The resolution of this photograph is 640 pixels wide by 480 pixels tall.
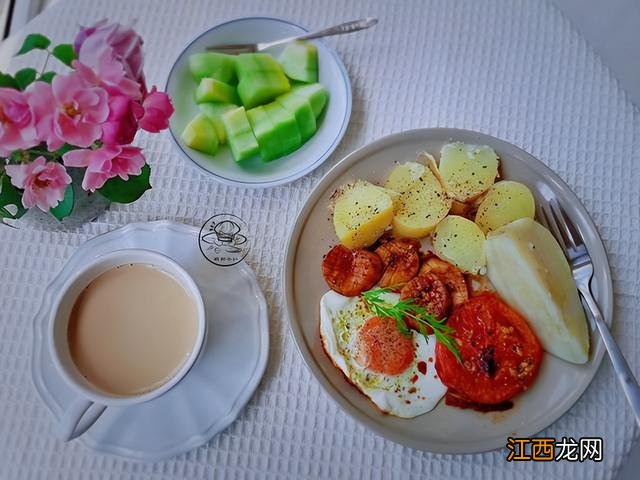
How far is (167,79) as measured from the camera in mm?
1062

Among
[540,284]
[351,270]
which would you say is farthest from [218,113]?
[540,284]

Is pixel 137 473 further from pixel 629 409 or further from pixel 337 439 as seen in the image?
pixel 629 409

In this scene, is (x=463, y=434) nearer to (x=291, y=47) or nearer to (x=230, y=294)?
(x=230, y=294)

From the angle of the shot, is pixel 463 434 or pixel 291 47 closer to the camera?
pixel 463 434

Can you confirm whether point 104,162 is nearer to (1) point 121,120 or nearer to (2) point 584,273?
(1) point 121,120

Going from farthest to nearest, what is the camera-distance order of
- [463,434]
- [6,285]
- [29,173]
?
[6,285] < [463,434] < [29,173]

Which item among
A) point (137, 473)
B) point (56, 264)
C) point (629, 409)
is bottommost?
point (137, 473)

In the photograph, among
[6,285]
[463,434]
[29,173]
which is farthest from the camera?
[6,285]

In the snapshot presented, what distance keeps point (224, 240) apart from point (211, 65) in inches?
12.6

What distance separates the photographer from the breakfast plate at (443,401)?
892mm

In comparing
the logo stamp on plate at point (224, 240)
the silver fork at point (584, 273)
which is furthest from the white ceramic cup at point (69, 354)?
the silver fork at point (584, 273)

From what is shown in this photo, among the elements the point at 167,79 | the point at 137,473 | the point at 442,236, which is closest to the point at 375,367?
the point at 442,236

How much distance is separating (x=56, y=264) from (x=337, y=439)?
0.55m

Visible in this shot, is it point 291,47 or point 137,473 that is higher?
point 291,47
